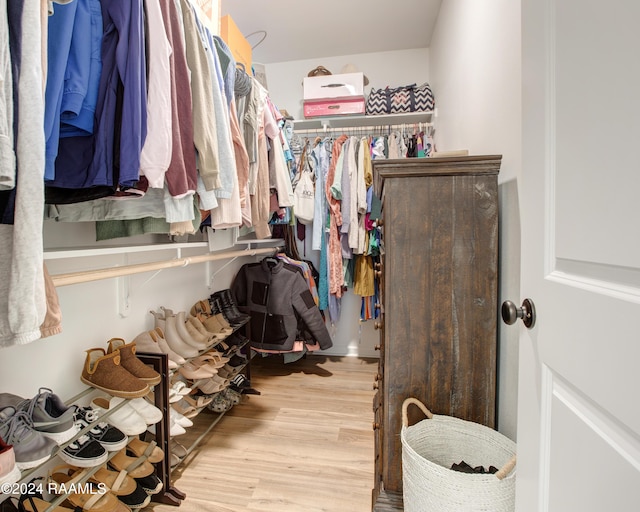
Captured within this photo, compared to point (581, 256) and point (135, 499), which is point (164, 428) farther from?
point (581, 256)

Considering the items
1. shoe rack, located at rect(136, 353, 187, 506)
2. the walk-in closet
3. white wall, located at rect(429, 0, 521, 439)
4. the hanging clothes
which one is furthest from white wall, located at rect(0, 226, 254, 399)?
white wall, located at rect(429, 0, 521, 439)

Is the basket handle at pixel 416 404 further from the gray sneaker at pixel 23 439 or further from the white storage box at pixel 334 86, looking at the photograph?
the white storage box at pixel 334 86

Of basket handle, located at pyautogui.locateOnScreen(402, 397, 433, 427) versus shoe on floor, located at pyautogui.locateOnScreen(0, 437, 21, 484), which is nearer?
shoe on floor, located at pyautogui.locateOnScreen(0, 437, 21, 484)

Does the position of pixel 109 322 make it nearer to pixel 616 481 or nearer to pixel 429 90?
pixel 616 481

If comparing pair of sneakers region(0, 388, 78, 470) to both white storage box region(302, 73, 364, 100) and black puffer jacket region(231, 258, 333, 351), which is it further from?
white storage box region(302, 73, 364, 100)

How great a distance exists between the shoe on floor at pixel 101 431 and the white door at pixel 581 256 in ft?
3.69

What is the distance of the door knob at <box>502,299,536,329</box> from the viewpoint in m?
0.67

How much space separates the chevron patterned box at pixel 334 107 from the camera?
2.68 meters

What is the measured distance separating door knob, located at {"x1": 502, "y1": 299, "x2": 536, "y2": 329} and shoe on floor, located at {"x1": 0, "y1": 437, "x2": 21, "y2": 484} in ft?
3.69

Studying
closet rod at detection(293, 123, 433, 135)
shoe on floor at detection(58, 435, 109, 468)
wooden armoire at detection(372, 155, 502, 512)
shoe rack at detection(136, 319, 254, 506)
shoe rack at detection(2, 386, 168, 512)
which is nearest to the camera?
shoe rack at detection(2, 386, 168, 512)

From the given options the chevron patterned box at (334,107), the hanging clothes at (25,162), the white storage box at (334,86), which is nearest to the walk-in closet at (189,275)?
the hanging clothes at (25,162)

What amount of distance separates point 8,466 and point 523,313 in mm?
1166

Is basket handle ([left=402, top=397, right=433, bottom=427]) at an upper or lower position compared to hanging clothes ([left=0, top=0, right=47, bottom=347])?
lower

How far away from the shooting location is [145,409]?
1239 mm
